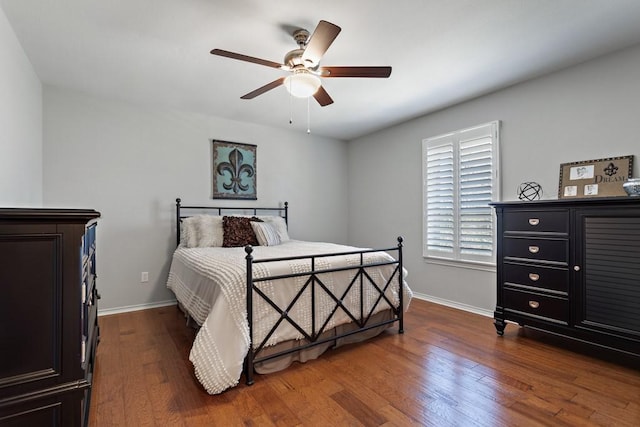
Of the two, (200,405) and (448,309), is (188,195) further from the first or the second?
(448,309)

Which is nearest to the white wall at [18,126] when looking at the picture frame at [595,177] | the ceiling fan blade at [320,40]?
the ceiling fan blade at [320,40]

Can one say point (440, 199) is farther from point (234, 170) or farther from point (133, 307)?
point (133, 307)


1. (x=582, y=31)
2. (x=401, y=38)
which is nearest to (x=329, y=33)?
(x=401, y=38)

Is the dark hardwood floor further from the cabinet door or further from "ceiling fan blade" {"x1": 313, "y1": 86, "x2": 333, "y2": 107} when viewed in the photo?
"ceiling fan blade" {"x1": 313, "y1": 86, "x2": 333, "y2": 107}

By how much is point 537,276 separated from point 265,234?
9.00 ft

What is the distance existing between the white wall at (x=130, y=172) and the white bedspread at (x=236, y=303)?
40.1 inches

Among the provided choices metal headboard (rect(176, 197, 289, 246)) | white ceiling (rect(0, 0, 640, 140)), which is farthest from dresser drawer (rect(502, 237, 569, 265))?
metal headboard (rect(176, 197, 289, 246))

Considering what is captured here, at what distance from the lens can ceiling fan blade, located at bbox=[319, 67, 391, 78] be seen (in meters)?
2.16

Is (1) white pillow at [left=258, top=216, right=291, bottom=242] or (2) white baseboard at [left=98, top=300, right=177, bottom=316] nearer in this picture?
(2) white baseboard at [left=98, top=300, right=177, bottom=316]

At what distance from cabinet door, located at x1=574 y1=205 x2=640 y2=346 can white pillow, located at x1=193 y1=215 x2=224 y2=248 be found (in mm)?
3412

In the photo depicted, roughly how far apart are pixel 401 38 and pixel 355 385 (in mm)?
2500

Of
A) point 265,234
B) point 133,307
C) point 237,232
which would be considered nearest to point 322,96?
point 265,234

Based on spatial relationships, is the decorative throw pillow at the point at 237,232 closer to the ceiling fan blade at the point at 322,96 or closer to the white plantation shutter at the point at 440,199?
the ceiling fan blade at the point at 322,96

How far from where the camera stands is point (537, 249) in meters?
2.71
